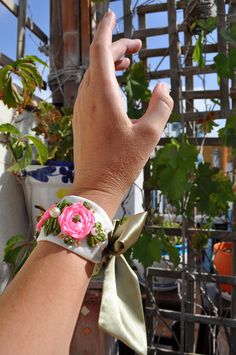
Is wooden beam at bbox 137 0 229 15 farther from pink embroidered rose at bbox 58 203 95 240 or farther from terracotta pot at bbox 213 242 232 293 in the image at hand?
pink embroidered rose at bbox 58 203 95 240

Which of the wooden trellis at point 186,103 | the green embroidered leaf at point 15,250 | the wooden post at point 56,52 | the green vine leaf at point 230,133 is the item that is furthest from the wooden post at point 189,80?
the green embroidered leaf at point 15,250

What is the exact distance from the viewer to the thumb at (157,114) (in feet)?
1.48

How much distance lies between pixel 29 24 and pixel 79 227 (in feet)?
5.68

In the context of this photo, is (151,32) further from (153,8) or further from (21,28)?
(21,28)

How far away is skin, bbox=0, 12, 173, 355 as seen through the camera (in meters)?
0.36

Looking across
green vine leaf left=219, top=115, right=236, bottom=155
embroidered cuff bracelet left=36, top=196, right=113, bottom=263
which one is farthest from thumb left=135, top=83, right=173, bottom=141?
green vine leaf left=219, top=115, right=236, bottom=155

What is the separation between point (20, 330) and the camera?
36 cm

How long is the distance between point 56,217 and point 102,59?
0.22 m

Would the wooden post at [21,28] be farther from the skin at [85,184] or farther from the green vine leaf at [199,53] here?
the skin at [85,184]

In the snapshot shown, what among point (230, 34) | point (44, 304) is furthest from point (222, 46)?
point (44, 304)

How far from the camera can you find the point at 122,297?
0.49m

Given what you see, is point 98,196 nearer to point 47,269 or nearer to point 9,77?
point 47,269

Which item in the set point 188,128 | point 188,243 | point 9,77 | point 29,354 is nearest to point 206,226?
point 188,243

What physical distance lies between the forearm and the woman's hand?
10 cm
